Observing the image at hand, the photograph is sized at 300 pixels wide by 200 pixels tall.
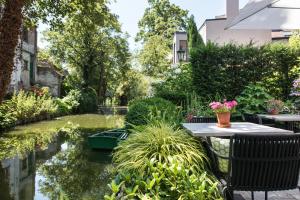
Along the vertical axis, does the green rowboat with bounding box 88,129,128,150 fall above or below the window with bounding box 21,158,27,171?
above

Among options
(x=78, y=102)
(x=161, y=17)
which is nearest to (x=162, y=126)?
(x=78, y=102)

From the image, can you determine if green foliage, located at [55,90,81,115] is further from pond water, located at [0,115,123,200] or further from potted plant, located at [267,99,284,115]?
potted plant, located at [267,99,284,115]

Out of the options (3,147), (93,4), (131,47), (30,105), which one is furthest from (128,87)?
(3,147)

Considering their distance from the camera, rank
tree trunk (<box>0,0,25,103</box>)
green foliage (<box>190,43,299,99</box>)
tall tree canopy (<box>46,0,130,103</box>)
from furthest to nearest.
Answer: tall tree canopy (<box>46,0,130,103</box>), green foliage (<box>190,43,299,99</box>), tree trunk (<box>0,0,25,103</box>)

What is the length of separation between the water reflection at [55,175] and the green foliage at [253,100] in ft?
13.1

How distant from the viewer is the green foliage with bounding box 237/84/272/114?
1010cm

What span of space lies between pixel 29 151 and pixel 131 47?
3208 cm

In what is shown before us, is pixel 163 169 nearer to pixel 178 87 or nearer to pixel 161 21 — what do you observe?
pixel 178 87

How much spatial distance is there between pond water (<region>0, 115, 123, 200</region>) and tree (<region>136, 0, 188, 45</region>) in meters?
31.6

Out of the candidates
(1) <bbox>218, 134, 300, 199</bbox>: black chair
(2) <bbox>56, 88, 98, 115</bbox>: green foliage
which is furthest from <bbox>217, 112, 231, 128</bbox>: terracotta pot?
(2) <bbox>56, 88, 98, 115</bbox>: green foliage

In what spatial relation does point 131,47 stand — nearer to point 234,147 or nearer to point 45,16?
point 45,16

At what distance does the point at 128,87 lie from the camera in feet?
147

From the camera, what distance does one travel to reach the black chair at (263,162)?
12.5 ft


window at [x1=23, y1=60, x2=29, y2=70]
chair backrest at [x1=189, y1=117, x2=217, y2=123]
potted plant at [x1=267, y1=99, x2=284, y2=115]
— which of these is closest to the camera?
chair backrest at [x1=189, y1=117, x2=217, y2=123]
